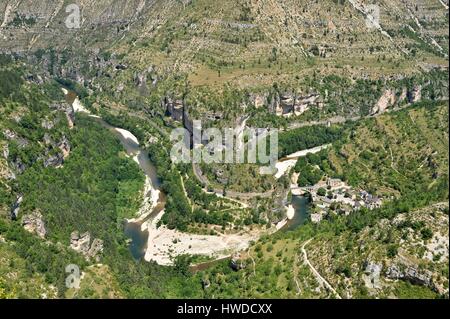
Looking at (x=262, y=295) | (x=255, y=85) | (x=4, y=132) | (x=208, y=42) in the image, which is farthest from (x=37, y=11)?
(x=262, y=295)

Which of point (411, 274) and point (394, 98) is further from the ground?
point (411, 274)

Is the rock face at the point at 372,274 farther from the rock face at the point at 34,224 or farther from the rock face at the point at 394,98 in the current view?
the rock face at the point at 394,98

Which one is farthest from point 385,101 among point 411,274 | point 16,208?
point 16,208

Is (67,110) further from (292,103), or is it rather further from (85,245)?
(292,103)

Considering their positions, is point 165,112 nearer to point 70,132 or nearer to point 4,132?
point 70,132

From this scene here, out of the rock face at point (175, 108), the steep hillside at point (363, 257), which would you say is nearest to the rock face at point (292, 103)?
the rock face at point (175, 108)

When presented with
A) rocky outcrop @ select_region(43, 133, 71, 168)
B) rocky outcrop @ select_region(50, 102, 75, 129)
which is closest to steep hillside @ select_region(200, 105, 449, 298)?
rocky outcrop @ select_region(43, 133, 71, 168)
